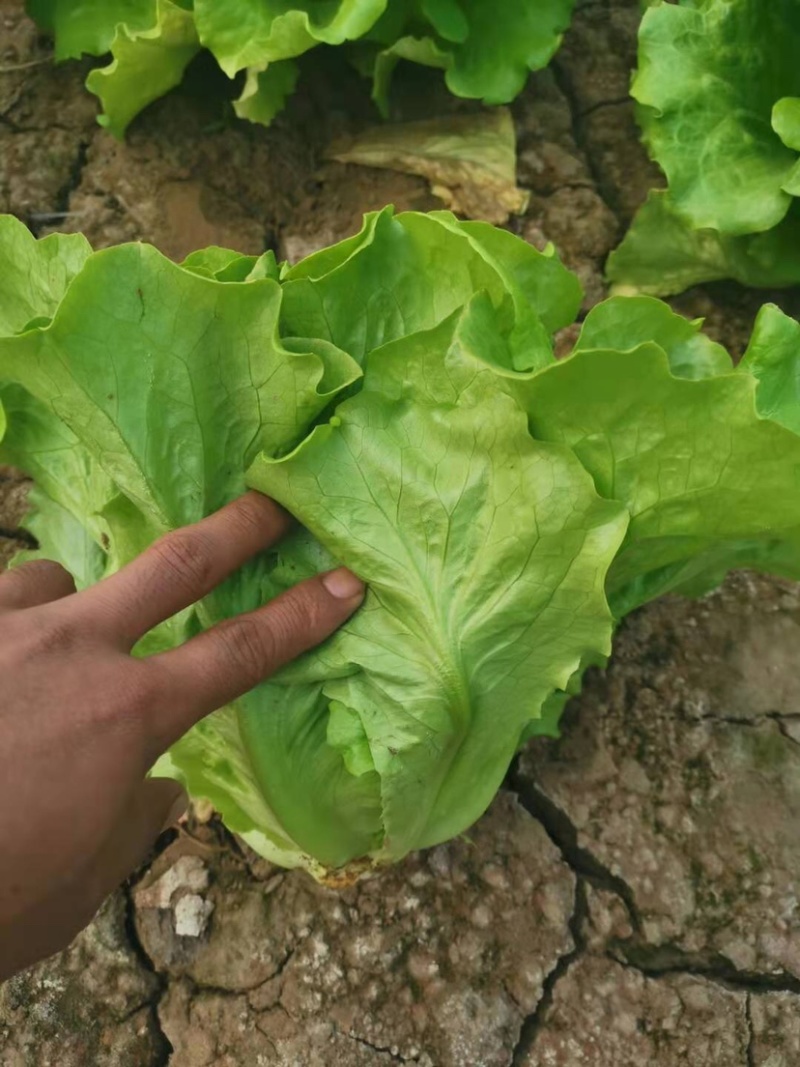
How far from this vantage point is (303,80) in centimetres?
255

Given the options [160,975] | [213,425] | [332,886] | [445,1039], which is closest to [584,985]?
[445,1039]

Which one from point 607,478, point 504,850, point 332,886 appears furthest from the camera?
point 504,850

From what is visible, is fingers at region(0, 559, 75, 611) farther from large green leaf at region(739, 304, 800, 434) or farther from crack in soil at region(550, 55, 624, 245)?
crack in soil at region(550, 55, 624, 245)

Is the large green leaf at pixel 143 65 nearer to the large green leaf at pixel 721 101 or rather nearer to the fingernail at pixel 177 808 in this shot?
the large green leaf at pixel 721 101

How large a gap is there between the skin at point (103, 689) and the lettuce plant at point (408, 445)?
0.08 m

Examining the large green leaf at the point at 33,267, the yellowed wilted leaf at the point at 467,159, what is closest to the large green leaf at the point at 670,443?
the large green leaf at the point at 33,267

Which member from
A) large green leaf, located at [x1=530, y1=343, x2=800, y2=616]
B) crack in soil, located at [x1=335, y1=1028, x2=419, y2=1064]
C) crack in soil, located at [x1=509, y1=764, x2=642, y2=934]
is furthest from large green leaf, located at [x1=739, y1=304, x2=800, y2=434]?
crack in soil, located at [x1=335, y1=1028, x2=419, y2=1064]

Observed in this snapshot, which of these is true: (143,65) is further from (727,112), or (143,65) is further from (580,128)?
(727,112)

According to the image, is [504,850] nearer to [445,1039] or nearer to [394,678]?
[445,1039]

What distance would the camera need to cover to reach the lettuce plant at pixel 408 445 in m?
1.22

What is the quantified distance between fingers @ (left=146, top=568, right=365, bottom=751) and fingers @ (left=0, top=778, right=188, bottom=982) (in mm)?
121

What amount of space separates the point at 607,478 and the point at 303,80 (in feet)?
5.74

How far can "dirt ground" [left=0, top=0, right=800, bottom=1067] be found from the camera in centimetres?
183

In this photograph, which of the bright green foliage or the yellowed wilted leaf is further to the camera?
the yellowed wilted leaf
